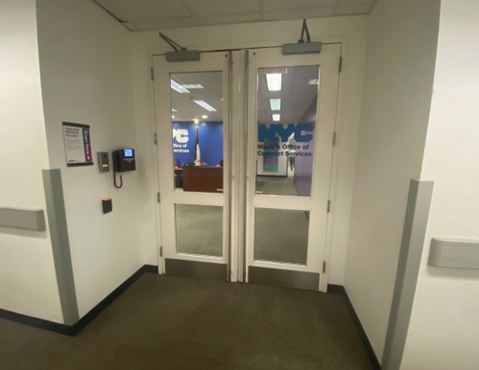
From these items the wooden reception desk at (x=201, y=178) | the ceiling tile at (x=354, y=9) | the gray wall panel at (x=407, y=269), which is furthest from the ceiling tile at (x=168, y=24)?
the wooden reception desk at (x=201, y=178)

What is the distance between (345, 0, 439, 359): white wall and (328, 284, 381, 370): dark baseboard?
0.22ft

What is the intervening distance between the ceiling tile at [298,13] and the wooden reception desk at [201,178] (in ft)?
11.5

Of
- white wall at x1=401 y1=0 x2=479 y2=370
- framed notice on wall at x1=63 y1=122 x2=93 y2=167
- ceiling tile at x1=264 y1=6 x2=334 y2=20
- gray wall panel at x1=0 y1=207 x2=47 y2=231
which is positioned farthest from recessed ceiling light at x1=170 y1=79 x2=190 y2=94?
white wall at x1=401 y1=0 x2=479 y2=370

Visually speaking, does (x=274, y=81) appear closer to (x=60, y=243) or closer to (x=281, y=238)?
(x=281, y=238)

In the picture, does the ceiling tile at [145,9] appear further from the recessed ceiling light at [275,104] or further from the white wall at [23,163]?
the recessed ceiling light at [275,104]

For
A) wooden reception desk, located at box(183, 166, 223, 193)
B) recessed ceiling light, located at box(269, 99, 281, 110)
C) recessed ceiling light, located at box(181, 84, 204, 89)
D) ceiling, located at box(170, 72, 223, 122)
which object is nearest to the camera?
ceiling, located at box(170, 72, 223, 122)

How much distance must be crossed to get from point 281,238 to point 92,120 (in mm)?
3153

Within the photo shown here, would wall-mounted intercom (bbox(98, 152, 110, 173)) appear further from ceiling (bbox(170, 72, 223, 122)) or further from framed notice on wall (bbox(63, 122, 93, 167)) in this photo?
ceiling (bbox(170, 72, 223, 122))

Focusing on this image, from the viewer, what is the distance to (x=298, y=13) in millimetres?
1887

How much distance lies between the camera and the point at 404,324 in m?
1.28

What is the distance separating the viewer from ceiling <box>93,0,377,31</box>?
69.3 inches

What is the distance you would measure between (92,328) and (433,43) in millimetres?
3203

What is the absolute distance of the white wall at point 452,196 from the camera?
41.1 inches

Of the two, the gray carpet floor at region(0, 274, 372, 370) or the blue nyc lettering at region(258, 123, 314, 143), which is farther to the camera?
the blue nyc lettering at region(258, 123, 314, 143)
